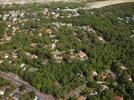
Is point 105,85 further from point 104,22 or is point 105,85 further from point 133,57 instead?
point 104,22

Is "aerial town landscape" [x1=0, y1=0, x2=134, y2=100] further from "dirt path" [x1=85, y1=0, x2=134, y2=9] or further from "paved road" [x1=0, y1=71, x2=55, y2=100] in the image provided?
"dirt path" [x1=85, y1=0, x2=134, y2=9]

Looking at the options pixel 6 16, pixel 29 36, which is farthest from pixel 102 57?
pixel 6 16

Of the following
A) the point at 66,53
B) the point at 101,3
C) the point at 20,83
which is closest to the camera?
the point at 20,83

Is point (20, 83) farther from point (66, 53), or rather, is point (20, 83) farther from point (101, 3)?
point (101, 3)

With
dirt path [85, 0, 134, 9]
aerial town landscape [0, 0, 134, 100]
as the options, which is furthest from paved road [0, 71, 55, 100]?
dirt path [85, 0, 134, 9]

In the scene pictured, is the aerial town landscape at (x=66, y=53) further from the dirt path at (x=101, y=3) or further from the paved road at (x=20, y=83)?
the dirt path at (x=101, y=3)

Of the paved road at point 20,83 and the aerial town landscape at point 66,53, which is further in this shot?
the aerial town landscape at point 66,53

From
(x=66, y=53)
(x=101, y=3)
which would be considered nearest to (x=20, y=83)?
(x=66, y=53)

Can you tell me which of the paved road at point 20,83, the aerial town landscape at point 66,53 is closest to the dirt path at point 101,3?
the aerial town landscape at point 66,53
